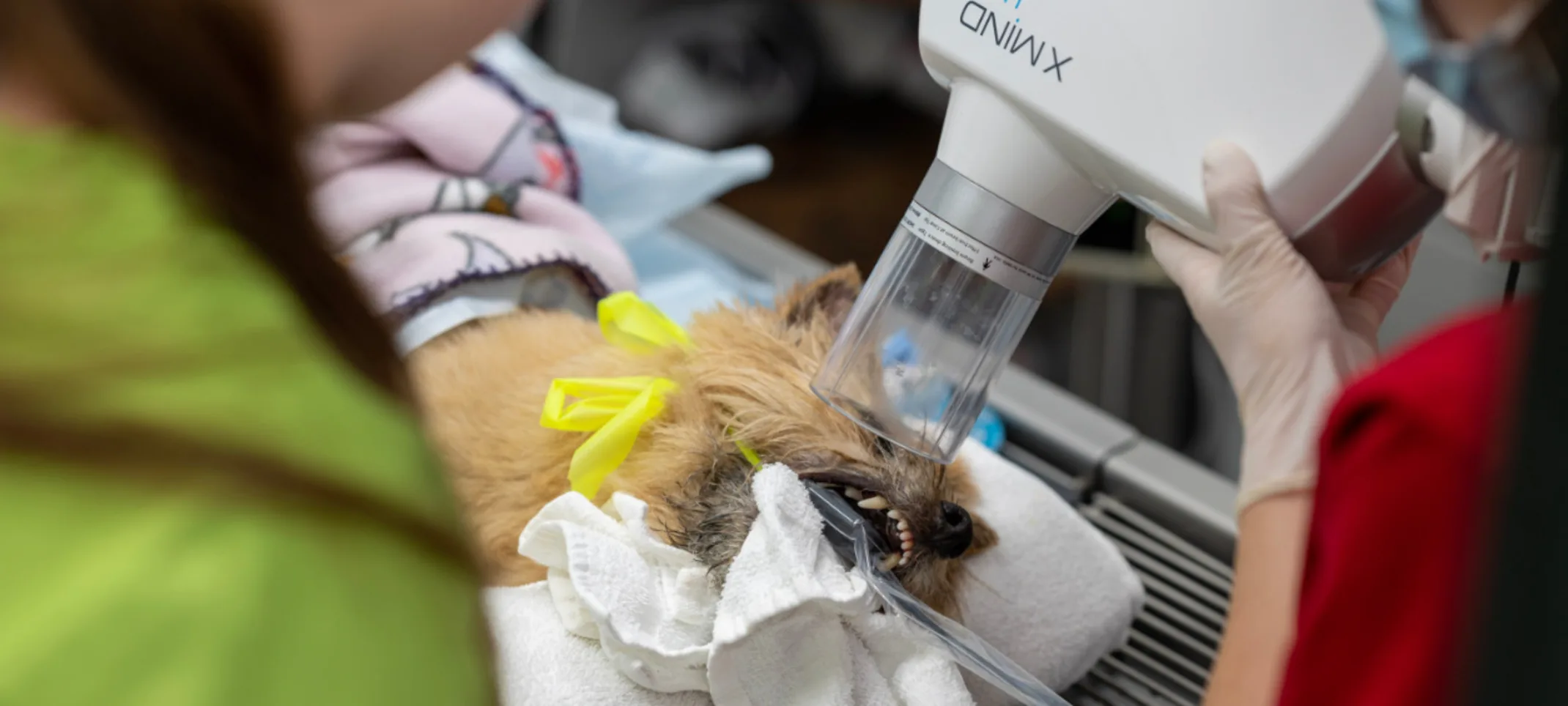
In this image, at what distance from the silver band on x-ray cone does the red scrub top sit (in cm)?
22

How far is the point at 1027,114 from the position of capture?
536mm

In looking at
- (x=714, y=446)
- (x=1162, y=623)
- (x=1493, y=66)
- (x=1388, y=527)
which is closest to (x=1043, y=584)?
(x=1162, y=623)

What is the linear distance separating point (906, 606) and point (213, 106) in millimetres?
405

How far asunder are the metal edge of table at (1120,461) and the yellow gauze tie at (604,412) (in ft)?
0.80

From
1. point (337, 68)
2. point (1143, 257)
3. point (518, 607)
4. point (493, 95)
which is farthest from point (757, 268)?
point (337, 68)

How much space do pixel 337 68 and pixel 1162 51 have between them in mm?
316

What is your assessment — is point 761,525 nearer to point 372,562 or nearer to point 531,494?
point 531,494

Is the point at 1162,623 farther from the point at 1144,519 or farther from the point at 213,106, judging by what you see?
the point at 213,106

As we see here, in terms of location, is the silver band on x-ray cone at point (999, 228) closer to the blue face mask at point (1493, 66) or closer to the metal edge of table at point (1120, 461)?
the blue face mask at point (1493, 66)

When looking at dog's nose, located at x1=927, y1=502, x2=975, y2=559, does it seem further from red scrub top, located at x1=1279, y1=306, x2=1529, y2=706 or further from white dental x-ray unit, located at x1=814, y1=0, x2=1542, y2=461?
red scrub top, located at x1=1279, y1=306, x2=1529, y2=706

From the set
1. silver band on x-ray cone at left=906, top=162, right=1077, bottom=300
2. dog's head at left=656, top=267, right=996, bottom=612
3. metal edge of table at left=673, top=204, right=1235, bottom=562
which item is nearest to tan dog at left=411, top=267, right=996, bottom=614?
dog's head at left=656, top=267, right=996, bottom=612

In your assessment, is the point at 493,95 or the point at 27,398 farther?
the point at 493,95

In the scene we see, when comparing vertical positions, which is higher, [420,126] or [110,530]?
[110,530]

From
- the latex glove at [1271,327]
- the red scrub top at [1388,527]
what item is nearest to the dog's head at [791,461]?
the latex glove at [1271,327]
